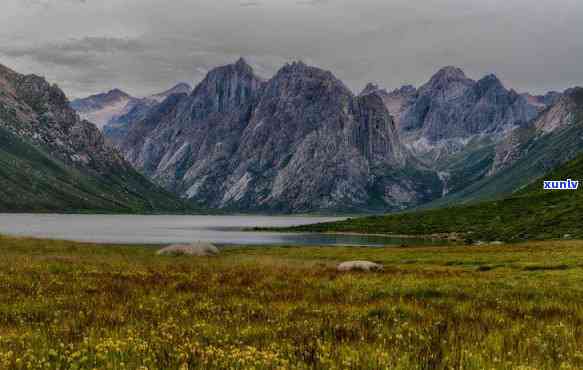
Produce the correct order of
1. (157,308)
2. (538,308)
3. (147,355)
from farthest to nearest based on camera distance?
1. (538,308)
2. (157,308)
3. (147,355)

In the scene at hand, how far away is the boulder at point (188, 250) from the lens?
62678 millimetres

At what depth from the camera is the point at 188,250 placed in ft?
214

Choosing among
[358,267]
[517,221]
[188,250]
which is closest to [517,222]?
[517,221]

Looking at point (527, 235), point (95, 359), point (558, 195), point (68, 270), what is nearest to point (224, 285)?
point (68, 270)

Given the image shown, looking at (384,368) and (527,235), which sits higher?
(384,368)

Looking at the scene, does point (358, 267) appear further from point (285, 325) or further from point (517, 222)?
Result: point (517, 222)

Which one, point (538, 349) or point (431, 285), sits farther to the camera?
point (431, 285)

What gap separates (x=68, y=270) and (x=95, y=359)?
22.6 meters

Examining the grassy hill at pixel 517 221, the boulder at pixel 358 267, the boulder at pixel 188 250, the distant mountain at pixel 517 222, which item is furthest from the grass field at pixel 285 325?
the grassy hill at pixel 517 221

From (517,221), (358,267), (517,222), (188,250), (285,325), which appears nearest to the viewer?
(285,325)

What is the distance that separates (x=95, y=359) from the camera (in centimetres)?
1057

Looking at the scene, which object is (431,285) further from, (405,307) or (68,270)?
(68,270)

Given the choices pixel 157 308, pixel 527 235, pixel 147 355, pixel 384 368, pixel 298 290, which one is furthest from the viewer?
pixel 527 235

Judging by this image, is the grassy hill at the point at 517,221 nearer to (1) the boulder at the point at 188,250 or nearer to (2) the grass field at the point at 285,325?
(1) the boulder at the point at 188,250
